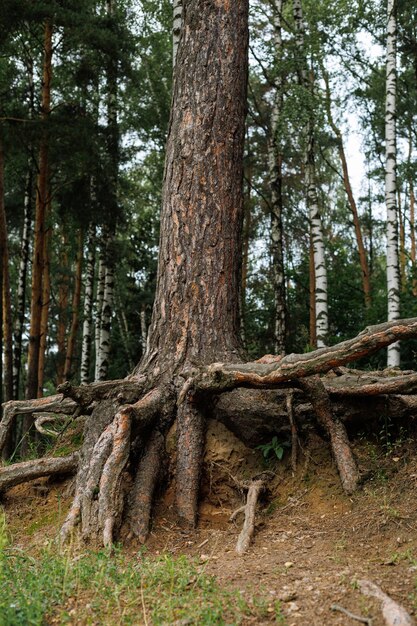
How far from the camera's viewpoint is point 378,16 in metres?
21.1

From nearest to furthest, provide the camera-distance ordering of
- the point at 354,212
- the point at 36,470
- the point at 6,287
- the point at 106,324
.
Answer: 1. the point at 36,470
2. the point at 6,287
3. the point at 106,324
4. the point at 354,212

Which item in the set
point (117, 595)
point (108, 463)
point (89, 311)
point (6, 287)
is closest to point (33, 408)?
point (108, 463)

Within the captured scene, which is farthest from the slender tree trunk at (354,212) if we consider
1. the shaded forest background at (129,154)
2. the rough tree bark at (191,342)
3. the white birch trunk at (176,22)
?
the rough tree bark at (191,342)

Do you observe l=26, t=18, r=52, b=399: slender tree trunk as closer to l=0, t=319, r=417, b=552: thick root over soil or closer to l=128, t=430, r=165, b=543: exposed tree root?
l=0, t=319, r=417, b=552: thick root over soil

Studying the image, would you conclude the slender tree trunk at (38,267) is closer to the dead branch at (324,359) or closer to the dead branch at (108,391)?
the dead branch at (108,391)

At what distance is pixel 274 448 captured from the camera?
5773mm

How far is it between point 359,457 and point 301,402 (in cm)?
68

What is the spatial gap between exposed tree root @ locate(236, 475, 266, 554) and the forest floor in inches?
3.0

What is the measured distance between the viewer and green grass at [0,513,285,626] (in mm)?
3525

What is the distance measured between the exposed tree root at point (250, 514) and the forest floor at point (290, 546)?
0.08 metres

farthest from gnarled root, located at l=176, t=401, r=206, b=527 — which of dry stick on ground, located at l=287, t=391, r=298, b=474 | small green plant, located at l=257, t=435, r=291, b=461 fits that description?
dry stick on ground, located at l=287, t=391, r=298, b=474

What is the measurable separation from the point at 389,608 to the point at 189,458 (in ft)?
8.22

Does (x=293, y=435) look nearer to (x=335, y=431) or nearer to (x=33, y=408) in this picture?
(x=335, y=431)

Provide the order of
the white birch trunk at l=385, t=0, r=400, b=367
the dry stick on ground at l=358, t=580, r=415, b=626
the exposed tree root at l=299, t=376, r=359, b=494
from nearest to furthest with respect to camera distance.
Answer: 1. the dry stick on ground at l=358, t=580, r=415, b=626
2. the exposed tree root at l=299, t=376, r=359, b=494
3. the white birch trunk at l=385, t=0, r=400, b=367
